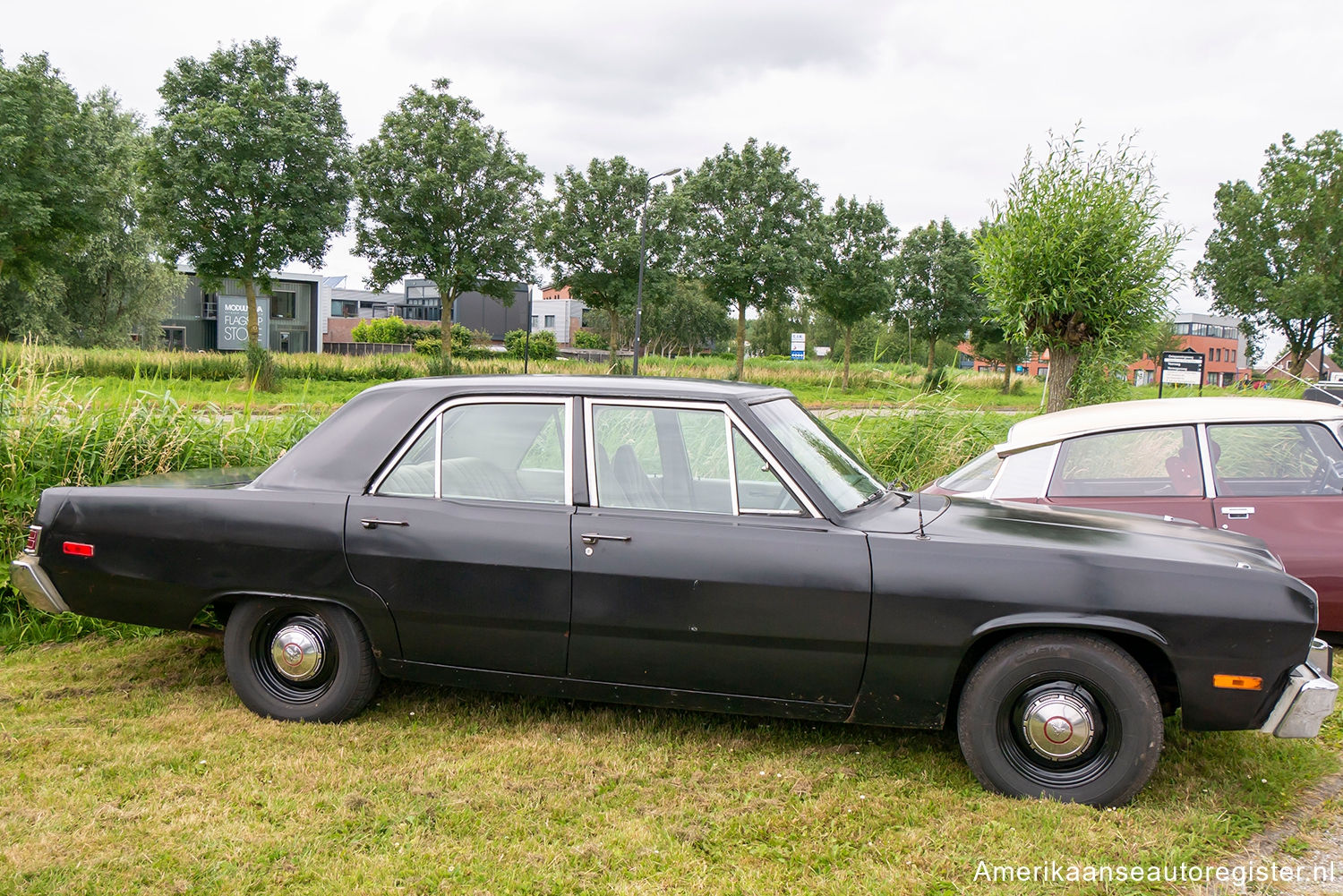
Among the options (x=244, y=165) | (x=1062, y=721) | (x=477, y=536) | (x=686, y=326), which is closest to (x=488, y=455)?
(x=477, y=536)

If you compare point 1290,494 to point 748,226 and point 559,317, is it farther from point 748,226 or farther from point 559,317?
point 559,317

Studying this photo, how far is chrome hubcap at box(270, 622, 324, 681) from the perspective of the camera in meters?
3.99

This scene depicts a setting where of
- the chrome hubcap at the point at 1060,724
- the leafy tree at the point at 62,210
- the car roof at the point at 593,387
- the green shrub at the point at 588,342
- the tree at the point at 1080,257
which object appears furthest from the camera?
the green shrub at the point at 588,342

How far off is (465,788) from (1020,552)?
2258 millimetres

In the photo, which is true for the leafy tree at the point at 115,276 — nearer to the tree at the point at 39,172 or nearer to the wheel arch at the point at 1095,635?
the tree at the point at 39,172

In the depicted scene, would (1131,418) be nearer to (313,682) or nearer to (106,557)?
(313,682)

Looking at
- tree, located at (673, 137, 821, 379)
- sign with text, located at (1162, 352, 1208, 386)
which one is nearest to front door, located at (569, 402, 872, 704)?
sign with text, located at (1162, 352, 1208, 386)

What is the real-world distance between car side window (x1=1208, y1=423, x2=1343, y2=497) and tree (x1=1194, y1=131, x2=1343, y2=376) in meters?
39.6

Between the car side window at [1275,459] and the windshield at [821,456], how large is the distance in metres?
2.33

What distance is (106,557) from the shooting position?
159 inches

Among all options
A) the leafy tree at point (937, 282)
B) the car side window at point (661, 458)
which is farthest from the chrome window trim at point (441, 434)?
the leafy tree at point (937, 282)

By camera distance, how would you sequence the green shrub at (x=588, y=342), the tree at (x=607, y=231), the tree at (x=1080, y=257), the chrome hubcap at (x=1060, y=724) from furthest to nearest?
1. the green shrub at (x=588, y=342)
2. the tree at (x=607, y=231)
3. the tree at (x=1080, y=257)
4. the chrome hubcap at (x=1060, y=724)

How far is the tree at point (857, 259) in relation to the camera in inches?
1459

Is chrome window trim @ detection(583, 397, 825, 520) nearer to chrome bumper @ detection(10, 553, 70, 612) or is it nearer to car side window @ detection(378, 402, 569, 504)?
car side window @ detection(378, 402, 569, 504)
